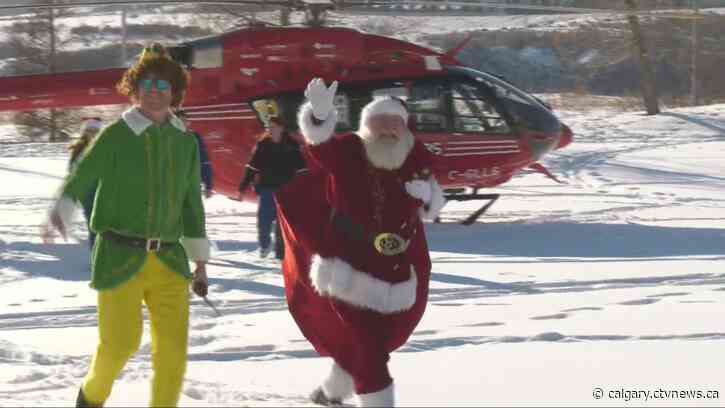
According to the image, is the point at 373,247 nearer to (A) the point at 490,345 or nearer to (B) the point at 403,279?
(B) the point at 403,279

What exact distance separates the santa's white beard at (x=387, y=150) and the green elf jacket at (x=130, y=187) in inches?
38.7

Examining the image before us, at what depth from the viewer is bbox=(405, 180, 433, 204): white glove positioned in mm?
5605

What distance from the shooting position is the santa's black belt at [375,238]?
556 cm

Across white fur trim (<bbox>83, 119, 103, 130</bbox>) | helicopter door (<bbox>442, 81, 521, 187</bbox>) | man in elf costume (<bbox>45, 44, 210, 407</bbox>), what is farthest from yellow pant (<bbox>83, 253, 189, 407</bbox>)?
helicopter door (<bbox>442, 81, 521, 187</bbox>)

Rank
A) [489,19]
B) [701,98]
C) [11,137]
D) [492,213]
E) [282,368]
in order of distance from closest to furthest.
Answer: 1. [282,368]
2. [492,213]
3. [11,137]
4. [701,98]
5. [489,19]

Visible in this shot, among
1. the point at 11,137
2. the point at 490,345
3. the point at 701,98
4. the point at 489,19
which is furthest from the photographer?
the point at 489,19

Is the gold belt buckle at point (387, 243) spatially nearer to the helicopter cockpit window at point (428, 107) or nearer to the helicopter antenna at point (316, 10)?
the helicopter antenna at point (316, 10)

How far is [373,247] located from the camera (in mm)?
5586

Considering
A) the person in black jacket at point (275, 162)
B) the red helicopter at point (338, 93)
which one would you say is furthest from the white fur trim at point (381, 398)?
the red helicopter at point (338, 93)

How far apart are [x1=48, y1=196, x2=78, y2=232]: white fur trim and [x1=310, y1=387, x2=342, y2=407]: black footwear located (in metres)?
1.64

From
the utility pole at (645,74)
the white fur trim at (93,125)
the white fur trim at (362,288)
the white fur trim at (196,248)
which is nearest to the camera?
the white fur trim at (196,248)

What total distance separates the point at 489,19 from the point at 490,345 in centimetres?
4648


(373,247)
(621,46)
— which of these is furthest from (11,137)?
(373,247)

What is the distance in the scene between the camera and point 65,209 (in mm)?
4980
